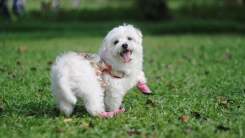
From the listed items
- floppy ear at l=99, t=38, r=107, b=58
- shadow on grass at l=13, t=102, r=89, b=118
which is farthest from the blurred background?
floppy ear at l=99, t=38, r=107, b=58

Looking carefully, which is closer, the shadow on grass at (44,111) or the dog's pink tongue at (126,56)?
the dog's pink tongue at (126,56)

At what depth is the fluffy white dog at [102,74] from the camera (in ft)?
25.2

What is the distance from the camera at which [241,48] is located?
19031mm

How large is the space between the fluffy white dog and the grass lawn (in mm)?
250

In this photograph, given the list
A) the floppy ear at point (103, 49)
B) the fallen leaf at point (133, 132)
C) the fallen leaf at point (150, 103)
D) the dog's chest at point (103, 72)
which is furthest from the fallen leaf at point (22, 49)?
the fallen leaf at point (133, 132)

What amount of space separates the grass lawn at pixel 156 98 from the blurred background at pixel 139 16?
9278 millimetres

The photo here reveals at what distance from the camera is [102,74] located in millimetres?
8148

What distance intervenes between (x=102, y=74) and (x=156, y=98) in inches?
87.7

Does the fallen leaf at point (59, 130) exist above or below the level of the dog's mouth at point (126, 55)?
below

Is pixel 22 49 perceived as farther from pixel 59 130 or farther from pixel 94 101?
pixel 59 130

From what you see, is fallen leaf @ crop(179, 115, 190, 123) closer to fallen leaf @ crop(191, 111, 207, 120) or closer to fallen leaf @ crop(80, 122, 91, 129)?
fallen leaf @ crop(191, 111, 207, 120)

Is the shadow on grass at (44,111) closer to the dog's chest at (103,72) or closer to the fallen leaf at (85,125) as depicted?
the fallen leaf at (85,125)

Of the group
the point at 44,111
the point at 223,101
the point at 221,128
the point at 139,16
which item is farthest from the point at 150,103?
the point at 139,16

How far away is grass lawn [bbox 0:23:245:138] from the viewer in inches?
297
